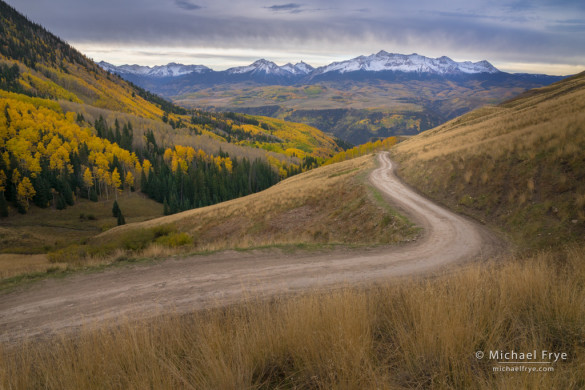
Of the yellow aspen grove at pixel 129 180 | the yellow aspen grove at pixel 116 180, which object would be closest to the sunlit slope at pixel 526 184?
the yellow aspen grove at pixel 116 180

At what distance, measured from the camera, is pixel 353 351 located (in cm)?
352

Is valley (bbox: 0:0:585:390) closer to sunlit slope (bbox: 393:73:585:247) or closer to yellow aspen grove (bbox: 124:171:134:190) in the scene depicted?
sunlit slope (bbox: 393:73:585:247)

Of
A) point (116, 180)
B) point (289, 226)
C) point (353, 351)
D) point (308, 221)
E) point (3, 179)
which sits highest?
point (353, 351)

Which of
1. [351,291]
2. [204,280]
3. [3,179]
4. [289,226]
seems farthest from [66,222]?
[351,291]

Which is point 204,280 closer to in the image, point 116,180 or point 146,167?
point 116,180

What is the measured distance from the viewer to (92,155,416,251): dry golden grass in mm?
17484

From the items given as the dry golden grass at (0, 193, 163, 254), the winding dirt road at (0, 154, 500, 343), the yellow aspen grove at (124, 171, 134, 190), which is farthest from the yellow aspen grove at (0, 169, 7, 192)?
the winding dirt road at (0, 154, 500, 343)

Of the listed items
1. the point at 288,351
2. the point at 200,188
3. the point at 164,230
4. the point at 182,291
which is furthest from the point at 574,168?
the point at 200,188

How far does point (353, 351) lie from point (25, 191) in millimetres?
107225

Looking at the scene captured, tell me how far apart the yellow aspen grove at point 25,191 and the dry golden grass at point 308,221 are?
70.1 metres

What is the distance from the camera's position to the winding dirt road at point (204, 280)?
7.48 metres

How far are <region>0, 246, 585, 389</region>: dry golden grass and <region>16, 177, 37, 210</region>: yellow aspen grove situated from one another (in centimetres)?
10267

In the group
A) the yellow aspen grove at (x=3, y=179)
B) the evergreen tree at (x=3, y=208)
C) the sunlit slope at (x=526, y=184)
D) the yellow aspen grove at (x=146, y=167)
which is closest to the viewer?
the sunlit slope at (x=526, y=184)

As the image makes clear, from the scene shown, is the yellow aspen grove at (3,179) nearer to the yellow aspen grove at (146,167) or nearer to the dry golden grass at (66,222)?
the dry golden grass at (66,222)
